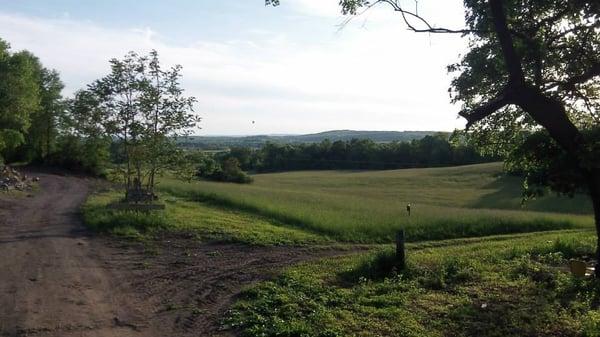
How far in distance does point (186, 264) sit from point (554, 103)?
26.5ft

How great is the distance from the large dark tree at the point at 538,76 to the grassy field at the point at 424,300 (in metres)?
1.63

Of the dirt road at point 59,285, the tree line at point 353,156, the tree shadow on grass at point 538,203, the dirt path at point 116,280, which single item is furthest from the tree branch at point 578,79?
the tree line at point 353,156

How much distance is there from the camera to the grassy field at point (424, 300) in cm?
783

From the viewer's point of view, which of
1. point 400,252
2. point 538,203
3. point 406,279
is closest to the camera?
point 406,279

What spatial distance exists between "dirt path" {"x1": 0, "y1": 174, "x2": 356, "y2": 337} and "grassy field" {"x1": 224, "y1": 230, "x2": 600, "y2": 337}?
0.83 meters

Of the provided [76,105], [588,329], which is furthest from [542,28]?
[76,105]

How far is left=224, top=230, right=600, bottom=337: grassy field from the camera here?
308 inches

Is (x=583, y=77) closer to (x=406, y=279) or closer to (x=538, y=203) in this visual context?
(x=406, y=279)

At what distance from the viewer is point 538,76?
37.0ft

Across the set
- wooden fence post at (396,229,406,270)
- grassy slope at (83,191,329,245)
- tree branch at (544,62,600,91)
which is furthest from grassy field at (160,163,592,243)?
tree branch at (544,62,600,91)

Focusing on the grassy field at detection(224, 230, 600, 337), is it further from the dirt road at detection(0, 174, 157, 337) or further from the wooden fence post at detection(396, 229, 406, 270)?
the dirt road at detection(0, 174, 157, 337)

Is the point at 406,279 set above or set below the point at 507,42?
below

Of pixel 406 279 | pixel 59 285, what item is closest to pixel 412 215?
pixel 406 279

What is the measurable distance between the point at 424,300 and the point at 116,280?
5.72 meters
